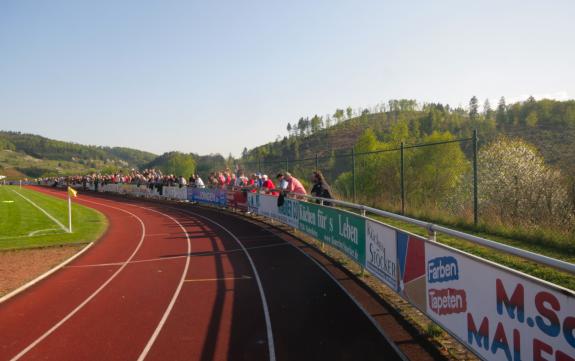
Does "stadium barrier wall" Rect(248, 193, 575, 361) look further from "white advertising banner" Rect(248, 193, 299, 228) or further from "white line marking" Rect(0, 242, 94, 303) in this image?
"white line marking" Rect(0, 242, 94, 303)

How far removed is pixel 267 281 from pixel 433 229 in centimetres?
459

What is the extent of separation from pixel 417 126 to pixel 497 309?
446ft

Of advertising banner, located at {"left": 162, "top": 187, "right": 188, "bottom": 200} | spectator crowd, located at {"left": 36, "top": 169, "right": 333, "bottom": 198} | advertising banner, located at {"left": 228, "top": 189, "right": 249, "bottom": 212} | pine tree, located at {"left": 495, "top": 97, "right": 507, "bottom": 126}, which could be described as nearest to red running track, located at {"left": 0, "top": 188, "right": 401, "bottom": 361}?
spectator crowd, located at {"left": 36, "top": 169, "right": 333, "bottom": 198}

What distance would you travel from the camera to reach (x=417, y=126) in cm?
13350

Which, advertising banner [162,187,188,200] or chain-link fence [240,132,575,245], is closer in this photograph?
chain-link fence [240,132,575,245]

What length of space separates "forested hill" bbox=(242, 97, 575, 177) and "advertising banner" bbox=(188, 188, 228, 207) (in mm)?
22272

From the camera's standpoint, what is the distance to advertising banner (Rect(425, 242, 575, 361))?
11.2 ft

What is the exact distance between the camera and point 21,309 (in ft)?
26.7

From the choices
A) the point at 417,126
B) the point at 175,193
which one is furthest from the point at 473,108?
the point at 175,193

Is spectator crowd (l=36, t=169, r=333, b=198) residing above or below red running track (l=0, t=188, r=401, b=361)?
above

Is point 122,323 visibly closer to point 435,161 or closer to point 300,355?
point 300,355

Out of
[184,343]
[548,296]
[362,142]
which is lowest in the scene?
[184,343]

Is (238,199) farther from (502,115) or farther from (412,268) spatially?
(502,115)

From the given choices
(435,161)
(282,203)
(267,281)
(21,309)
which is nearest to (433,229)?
(267,281)
